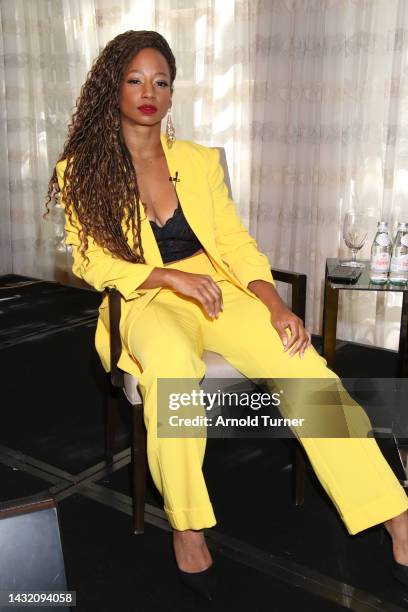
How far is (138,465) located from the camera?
1704mm

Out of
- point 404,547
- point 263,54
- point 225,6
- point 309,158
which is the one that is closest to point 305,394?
point 404,547

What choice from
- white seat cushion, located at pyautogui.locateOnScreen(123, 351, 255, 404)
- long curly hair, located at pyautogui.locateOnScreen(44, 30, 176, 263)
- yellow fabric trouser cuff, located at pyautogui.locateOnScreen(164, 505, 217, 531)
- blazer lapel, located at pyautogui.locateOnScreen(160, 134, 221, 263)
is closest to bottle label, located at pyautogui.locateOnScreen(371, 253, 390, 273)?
blazer lapel, located at pyautogui.locateOnScreen(160, 134, 221, 263)

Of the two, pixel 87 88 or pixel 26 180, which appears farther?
pixel 26 180

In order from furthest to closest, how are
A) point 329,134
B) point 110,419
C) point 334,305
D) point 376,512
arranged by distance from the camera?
point 329,134 → point 334,305 → point 110,419 → point 376,512

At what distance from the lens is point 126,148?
6.35 feet

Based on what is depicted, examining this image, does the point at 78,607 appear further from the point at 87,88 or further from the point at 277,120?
the point at 277,120

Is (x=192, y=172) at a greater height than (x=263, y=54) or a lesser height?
lesser

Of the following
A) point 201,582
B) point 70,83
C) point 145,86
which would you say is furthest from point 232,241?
point 70,83

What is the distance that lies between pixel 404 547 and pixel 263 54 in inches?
96.2

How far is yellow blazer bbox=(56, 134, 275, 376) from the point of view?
1.77 metres

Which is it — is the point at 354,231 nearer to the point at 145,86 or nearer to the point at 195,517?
the point at 145,86

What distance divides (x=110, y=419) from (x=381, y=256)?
1.04 metres

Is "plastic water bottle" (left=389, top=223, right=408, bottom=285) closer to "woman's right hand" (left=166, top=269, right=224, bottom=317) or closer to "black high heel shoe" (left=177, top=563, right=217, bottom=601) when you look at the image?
"woman's right hand" (left=166, top=269, right=224, bottom=317)

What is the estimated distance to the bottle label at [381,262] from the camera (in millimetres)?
2291
